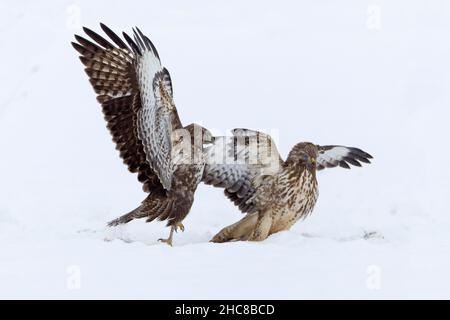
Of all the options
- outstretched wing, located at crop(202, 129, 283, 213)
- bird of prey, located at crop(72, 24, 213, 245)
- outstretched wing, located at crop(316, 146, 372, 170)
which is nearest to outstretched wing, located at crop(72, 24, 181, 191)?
bird of prey, located at crop(72, 24, 213, 245)

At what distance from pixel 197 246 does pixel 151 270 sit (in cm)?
60

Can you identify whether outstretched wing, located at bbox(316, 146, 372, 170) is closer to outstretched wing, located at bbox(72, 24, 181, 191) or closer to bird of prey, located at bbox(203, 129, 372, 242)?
bird of prey, located at bbox(203, 129, 372, 242)

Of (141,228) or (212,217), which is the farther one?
(212,217)

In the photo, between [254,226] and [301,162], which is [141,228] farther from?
[301,162]

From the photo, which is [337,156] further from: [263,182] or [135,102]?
[135,102]

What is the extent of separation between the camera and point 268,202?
23.7 feet

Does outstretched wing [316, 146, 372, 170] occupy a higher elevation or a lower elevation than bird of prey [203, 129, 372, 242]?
higher

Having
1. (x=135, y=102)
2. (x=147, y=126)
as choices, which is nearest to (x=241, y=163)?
(x=147, y=126)

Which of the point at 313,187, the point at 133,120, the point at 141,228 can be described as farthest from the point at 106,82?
the point at 313,187

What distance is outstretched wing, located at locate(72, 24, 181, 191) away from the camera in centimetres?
680

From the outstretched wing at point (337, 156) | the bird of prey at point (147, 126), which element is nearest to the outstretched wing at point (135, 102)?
the bird of prey at point (147, 126)

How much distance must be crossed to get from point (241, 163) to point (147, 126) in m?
0.85

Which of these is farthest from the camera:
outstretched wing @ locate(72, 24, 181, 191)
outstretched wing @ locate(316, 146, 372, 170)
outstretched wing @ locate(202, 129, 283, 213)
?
outstretched wing @ locate(316, 146, 372, 170)

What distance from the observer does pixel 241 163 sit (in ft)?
23.8
